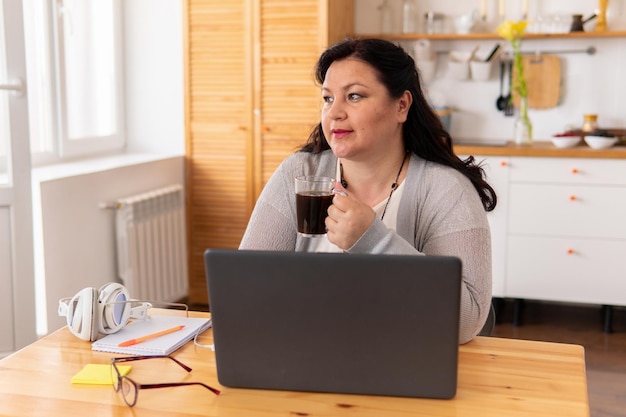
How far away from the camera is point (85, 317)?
60.0 inches

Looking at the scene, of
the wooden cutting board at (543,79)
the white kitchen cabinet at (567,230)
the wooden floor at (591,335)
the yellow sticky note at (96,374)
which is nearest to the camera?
the yellow sticky note at (96,374)

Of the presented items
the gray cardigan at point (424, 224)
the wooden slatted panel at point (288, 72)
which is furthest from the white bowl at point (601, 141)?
the gray cardigan at point (424, 224)

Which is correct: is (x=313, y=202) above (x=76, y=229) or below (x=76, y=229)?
above

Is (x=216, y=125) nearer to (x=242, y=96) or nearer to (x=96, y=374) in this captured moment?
(x=242, y=96)

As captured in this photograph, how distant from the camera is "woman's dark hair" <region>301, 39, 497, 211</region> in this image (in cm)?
182

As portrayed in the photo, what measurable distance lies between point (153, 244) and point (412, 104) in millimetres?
2286

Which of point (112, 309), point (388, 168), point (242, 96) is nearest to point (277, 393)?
point (112, 309)

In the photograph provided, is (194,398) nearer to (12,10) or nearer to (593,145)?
(12,10)

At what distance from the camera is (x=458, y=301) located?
1.16 m

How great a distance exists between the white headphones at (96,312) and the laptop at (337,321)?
1.25 ft

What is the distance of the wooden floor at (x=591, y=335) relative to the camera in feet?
9.97

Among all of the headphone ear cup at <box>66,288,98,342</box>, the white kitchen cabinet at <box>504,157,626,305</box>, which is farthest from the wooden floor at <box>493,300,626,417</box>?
the headphone ear cup at <box>66,288,98,342</box>

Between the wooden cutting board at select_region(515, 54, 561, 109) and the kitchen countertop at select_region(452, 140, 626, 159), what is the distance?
438 mm

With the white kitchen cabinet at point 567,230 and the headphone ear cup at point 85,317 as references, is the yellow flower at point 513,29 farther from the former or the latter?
the headphone ear cup at point 85,317
